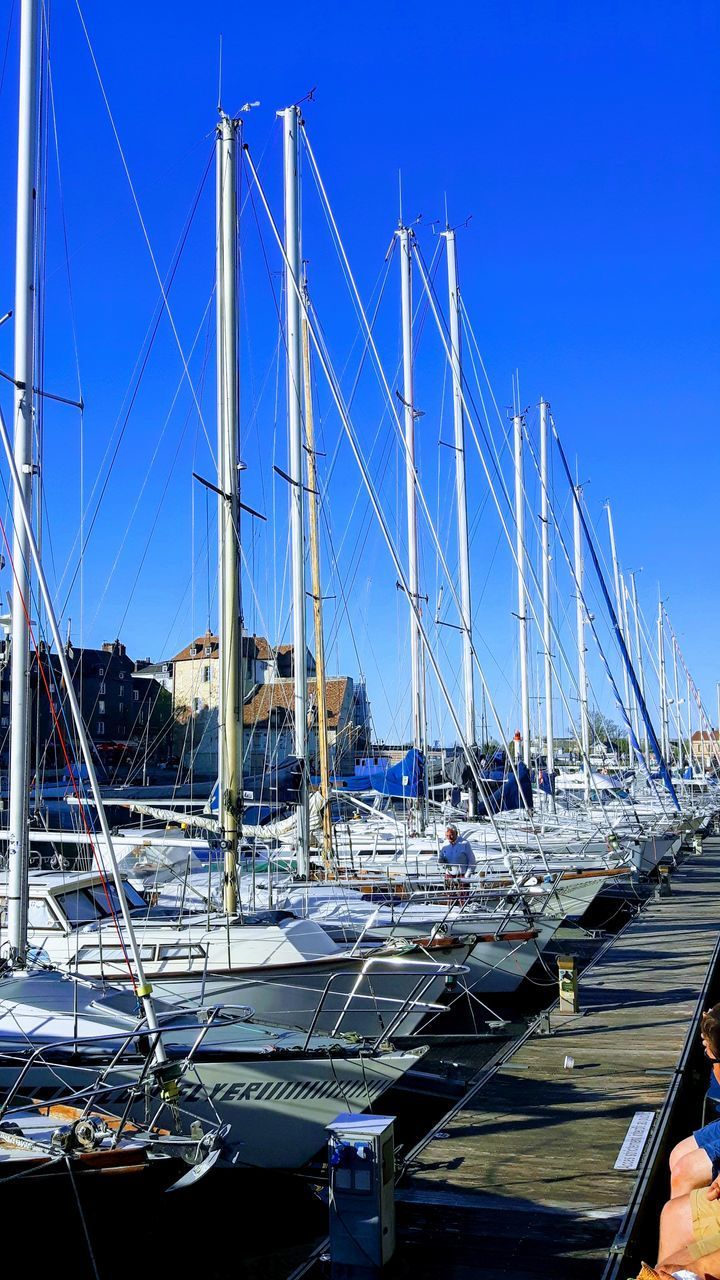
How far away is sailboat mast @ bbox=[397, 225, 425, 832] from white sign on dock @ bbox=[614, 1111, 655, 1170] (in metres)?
15.1

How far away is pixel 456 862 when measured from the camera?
21.5 meters

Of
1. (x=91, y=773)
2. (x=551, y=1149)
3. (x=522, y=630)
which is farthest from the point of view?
(x=522, y=630)

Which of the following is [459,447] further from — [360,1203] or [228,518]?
[360,1203]

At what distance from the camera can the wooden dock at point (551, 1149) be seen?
8188 mm

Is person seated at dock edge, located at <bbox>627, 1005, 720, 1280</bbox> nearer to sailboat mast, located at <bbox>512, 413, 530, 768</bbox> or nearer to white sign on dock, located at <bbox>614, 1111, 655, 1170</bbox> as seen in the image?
white sign on dock, located at <bbox>614, 1111, 655, 1170</bbox>

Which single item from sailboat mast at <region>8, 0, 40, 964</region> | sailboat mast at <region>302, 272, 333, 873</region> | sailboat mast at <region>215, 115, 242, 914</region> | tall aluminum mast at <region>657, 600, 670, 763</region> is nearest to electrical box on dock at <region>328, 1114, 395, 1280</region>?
sailboat mast at <region>8, 0, 40, 964</region>

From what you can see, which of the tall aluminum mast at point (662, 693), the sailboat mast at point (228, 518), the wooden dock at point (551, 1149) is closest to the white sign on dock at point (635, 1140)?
the wooden dock at point (551, 1149)

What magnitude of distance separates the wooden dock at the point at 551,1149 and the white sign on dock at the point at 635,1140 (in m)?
0.08

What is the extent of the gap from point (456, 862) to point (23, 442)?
12.5m

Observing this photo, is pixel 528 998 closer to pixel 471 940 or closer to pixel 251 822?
pixel 471 940

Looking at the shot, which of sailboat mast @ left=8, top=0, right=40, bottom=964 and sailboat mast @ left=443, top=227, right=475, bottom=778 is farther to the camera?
sailboat mast @ left=443, top=227, right=475, bottom=778

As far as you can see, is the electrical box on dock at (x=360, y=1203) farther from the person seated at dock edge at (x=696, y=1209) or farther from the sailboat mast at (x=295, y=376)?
the sailboat mast at (x=295, y=376)

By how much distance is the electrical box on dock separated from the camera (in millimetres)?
7934

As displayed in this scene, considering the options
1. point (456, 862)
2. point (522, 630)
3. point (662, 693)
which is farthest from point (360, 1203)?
point (662, 693)
